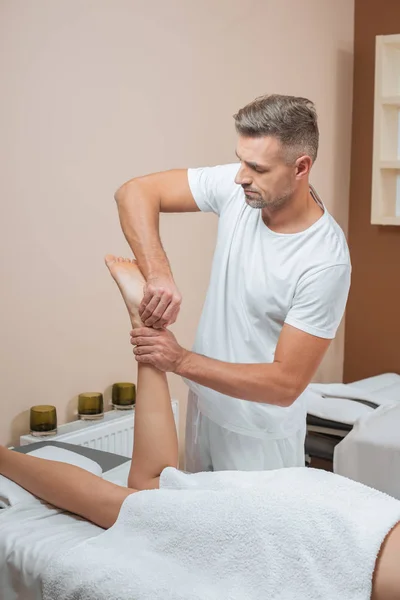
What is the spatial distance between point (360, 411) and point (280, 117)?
1737mm

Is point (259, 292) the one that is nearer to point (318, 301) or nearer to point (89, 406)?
point (318, 301)

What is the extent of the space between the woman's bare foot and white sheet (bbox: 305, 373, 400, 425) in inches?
50.4

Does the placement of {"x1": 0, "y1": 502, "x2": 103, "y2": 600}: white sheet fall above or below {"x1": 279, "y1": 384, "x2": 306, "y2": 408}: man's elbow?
below

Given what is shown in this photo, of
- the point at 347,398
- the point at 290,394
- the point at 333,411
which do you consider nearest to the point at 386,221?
the point at 347,398

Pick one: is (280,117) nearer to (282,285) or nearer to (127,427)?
(282,285)

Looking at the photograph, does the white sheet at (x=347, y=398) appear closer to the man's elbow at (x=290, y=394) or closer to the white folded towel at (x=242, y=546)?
the man's elbow at (x=290, y=394)

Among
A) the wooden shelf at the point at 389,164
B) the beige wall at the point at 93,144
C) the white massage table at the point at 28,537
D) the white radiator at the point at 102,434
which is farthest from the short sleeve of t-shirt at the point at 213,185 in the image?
the wooden shelf at the point at 389,164

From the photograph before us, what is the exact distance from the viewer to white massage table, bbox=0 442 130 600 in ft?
5.68

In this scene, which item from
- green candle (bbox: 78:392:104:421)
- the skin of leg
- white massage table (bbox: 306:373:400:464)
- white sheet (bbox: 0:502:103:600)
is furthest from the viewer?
white massage table (bbox: 306:373:400:464)

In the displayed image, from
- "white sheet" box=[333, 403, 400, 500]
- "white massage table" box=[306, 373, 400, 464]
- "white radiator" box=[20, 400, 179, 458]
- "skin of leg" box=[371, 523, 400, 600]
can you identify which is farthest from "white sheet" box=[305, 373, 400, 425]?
"skin of leg" box=[371, 523, 400, 600]

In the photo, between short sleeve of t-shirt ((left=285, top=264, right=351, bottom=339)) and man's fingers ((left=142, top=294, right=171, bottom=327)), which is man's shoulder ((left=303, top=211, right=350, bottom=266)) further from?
man's fingers ((left=142, top=294, right=171, bottom=327))

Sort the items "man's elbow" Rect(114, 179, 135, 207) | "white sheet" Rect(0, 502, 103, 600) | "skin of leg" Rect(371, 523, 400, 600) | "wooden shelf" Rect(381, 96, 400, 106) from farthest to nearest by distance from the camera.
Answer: "wooden shelf" Rect(381, 96, 400, 106), "man's elbow" Rect(114, 179, 135, 207), "white sheet" Rect(0, 502, 103, 600), "skin of leg" Rect(371, 523, 400, 600)

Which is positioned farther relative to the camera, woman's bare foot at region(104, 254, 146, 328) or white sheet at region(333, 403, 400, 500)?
white sheet at region(333, 403, 400, 500)

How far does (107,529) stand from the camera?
1.84 m
